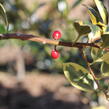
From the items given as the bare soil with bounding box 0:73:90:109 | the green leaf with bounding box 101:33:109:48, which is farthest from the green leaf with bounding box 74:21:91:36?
the bare soil with bounding box 0:73:90:109

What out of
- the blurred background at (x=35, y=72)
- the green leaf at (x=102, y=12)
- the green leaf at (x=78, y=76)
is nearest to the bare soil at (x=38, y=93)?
the blurred background at (x=35, y=72)

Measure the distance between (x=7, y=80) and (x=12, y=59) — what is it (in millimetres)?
948

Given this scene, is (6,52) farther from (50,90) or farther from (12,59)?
(50,90)

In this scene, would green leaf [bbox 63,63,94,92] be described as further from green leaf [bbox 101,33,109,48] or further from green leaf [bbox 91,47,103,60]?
green leaf [bbox 101,33,109,48]

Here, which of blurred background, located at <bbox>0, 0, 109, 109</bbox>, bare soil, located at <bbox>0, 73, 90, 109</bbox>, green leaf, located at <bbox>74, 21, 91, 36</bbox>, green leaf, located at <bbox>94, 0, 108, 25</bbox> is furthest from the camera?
bare soil, located at <bbox>0, 73, 90, 109</bbox>

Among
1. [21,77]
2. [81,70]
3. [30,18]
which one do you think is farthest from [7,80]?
[81,70]

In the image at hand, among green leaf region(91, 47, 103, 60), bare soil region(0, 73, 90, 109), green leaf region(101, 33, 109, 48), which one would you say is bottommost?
bare soil region(0, 73, 90, 109)

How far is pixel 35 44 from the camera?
2148 millimetres

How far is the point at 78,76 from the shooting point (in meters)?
0.94

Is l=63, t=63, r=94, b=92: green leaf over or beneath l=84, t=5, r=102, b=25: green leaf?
beneath

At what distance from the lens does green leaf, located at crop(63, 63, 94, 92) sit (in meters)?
0.92

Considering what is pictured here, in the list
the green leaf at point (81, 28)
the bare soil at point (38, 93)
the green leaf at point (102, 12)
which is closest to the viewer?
the green leaf at point (81, 28)

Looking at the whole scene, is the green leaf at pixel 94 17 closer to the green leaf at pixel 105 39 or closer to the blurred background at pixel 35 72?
the green leaf at pixel 105 39

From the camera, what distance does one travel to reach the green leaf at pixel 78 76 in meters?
0.92
